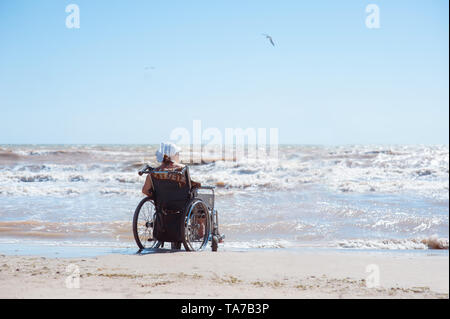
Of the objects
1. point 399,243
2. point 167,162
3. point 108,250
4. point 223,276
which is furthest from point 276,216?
point 223,276

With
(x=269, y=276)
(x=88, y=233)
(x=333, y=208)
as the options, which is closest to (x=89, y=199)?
(x=88, y=233)

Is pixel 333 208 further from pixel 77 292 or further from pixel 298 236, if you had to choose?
pixel 77 292

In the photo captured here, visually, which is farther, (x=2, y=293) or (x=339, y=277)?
(x=339, y=277)

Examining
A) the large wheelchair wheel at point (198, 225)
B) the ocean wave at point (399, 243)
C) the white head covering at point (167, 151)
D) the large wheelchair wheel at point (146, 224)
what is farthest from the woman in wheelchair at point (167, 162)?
the ocean wave at point (399, 243)

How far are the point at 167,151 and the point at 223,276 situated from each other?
1.76 meters

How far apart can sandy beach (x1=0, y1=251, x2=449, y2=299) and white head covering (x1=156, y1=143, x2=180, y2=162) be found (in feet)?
3.33

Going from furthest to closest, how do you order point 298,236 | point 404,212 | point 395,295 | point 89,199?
point 89,199 < point 404,212 < point 298,236 < point 395,295

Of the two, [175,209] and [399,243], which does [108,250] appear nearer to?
[175,209]

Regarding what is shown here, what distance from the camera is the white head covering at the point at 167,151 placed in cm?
560

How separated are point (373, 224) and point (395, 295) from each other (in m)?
4.96

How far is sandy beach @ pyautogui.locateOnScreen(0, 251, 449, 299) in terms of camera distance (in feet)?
12.1

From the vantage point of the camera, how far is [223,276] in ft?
14.1

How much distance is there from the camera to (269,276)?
14.3 feet

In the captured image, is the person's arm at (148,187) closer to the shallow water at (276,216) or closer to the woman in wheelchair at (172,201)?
A: the woman in wheelchair at (172,201)
